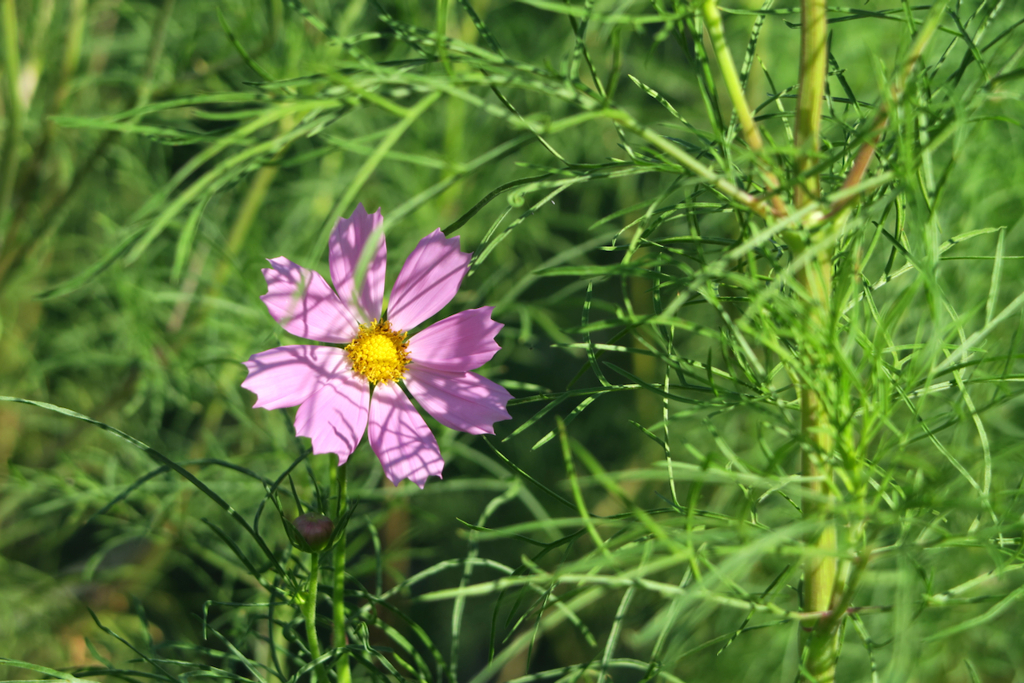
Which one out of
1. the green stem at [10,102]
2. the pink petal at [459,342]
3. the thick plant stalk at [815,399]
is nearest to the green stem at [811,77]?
the thick plant stalk at [815,399]

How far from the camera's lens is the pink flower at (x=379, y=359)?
1.06 feet

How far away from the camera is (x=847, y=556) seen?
23cm

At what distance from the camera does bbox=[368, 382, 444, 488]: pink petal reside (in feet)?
1.06

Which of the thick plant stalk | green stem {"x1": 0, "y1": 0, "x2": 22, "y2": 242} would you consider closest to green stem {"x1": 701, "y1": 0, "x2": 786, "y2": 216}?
the thick plant stalk

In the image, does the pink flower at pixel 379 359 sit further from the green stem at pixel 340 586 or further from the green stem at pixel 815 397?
the green stem at pixel 815 397

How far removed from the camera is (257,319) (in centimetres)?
63

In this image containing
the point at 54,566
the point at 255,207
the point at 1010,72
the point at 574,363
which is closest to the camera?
the point at 1010,72

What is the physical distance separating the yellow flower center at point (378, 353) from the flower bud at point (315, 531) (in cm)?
8

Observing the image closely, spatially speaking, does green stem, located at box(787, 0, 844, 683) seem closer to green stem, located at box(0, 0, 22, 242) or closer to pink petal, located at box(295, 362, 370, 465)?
pink petal, located at box(295, 362, 370, 465)

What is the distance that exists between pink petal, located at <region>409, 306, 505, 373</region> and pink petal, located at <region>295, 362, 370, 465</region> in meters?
0.03

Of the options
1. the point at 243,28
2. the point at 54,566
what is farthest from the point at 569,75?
the point at 54,566

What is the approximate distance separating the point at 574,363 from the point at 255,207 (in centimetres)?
50

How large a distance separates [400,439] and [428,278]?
8cm

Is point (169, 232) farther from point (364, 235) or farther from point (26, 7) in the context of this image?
point (364, 235)
